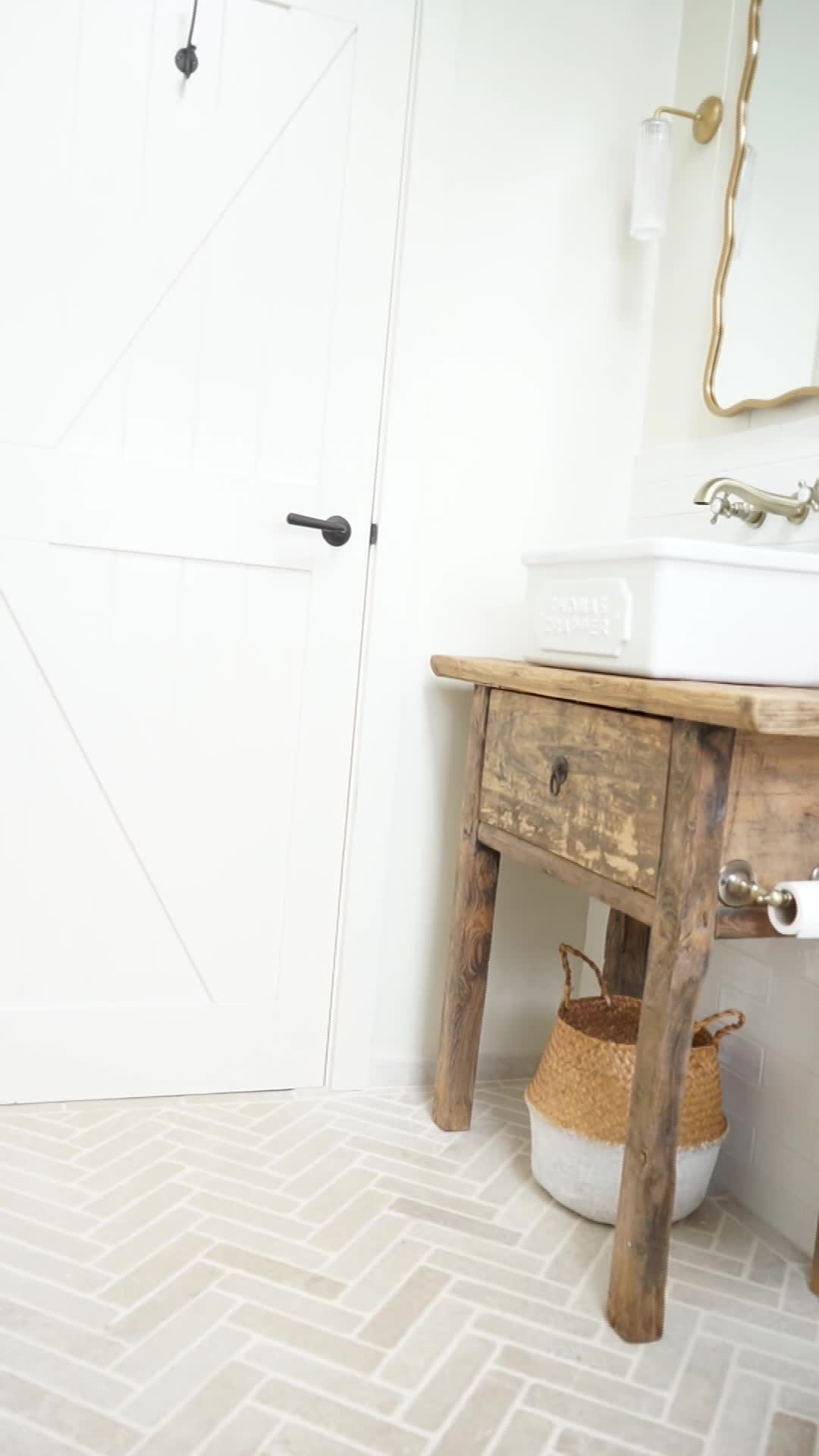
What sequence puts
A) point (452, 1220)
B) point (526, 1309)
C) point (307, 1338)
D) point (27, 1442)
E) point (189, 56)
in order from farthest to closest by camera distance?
point (189, 56) → point (452, 1220) → point (526, 1309) → point (307, 1338) → point (27, 1442)

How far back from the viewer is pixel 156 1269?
151cm

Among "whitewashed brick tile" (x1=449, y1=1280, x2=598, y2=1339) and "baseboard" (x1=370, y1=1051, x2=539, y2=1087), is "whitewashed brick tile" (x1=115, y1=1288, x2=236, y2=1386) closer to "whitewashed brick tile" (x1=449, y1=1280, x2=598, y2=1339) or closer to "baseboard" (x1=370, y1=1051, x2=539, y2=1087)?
"whitewashed brick tile" (x1=449, y1=1280, x2=598, y2=1339)

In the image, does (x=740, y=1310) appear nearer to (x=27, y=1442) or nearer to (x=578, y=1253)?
(x=578, y=1253)

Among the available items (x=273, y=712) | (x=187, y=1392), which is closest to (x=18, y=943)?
(x=273, y=712)

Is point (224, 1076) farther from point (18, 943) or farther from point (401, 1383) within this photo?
point (401, 1383)

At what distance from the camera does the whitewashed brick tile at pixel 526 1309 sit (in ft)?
4.82

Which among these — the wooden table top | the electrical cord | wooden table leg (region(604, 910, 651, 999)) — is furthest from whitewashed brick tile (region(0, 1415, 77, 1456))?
the electrical cord

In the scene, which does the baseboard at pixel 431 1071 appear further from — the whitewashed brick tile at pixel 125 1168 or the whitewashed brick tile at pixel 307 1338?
the whitewashed brick tile at pixel 307 1338

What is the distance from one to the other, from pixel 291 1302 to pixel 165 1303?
6.3 inches

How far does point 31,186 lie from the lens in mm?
1818

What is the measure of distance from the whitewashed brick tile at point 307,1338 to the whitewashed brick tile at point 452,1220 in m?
0.30

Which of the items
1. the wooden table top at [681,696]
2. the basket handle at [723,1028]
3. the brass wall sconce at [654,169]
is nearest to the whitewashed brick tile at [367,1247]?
the basket handle at [723,1028]

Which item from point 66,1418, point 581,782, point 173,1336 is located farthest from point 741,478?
point 66,1418

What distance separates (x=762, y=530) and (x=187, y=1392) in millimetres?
1484
